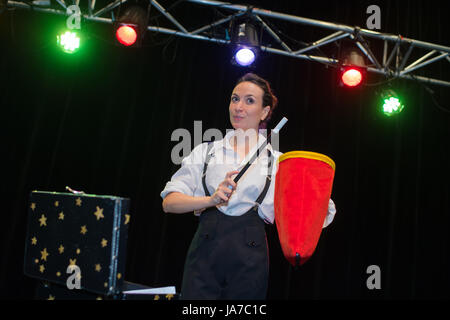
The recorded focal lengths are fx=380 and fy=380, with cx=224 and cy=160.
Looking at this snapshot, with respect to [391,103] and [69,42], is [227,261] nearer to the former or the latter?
[69,42]

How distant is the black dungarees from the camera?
4.62 feet

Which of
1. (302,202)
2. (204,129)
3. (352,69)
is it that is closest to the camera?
(302,202)

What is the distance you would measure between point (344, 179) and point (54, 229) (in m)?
3.39

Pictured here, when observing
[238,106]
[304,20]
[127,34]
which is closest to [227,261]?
[238,106]

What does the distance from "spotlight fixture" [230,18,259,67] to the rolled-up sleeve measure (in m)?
1.73

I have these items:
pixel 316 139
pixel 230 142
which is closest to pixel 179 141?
pixel 316 139

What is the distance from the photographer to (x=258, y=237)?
1479mm

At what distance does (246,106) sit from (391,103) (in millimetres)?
2463

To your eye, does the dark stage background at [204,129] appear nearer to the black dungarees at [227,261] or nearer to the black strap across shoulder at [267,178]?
the black strap across shoulder at [267,178]

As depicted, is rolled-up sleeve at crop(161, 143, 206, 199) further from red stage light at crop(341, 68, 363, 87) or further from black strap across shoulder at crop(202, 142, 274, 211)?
red stage light at crop(341, 68, 363, 87)

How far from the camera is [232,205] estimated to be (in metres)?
1.52

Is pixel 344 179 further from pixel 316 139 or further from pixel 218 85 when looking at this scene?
pixel 218 85

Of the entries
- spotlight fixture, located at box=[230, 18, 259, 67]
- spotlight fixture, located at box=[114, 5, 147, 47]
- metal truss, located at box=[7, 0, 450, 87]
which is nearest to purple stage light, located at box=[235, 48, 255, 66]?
spotlight fixture, located at box=[230, 18, 259, 67]
